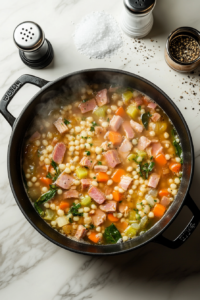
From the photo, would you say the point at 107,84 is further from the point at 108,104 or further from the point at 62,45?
the point at 62,45

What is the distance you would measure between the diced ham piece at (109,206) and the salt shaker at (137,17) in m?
1.76

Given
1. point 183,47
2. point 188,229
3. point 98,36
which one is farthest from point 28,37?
point 188,229

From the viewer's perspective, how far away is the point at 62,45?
3230mm

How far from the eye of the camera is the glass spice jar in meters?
3.05

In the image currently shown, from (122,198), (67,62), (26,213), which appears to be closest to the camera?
(26,213)

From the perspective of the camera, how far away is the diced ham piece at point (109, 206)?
2.95m

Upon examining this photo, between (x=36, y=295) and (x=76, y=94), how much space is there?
2.14m

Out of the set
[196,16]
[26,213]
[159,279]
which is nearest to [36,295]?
[26,213]

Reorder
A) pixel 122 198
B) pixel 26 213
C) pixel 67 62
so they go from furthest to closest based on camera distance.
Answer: pixel 67 62, pixel 122 198, pixel 26 213

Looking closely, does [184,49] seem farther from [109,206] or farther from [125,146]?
[109,206]

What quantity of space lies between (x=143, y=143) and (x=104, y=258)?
4.14 feet

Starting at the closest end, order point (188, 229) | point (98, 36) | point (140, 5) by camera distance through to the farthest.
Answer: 1. point (188, 229)
2. point (140, 5)
3. point (98, 36)

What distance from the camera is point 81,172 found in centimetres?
299

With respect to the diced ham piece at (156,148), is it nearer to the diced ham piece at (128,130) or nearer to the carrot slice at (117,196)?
the diced ham piece at (128,130)
